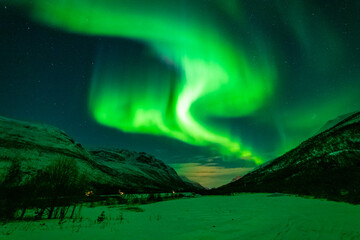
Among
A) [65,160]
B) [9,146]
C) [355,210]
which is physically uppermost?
[9,146]

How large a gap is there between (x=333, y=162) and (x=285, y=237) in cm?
9336

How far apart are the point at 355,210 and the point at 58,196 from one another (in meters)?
20.8

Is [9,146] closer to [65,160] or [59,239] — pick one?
[65,160]

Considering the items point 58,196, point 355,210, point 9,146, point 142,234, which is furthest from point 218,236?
point 9,146

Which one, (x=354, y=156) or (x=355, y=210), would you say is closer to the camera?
(x=355, y=210)

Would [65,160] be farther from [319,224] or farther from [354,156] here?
[354,156]

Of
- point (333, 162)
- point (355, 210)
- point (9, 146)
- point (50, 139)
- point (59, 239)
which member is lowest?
point (59, 239)

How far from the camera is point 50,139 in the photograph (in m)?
180

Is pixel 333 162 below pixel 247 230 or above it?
above

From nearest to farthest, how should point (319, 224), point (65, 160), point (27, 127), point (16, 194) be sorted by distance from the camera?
point (319, 224) < point (16, 194) < point (65, 160) < point (27, 127)

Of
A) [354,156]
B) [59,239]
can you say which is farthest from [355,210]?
[354,156]

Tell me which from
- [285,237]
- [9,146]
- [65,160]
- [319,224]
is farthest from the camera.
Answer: [9,146]

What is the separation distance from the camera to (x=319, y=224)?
9.42 m

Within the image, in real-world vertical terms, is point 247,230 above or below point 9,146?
below
